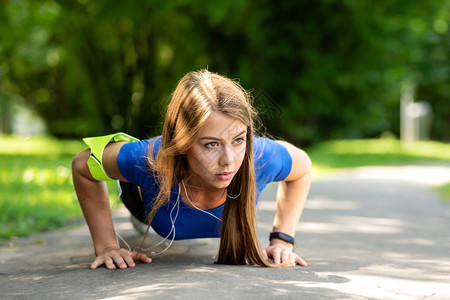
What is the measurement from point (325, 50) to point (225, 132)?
13.7 metres

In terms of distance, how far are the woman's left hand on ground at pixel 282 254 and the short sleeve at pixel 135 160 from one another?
0.85 m

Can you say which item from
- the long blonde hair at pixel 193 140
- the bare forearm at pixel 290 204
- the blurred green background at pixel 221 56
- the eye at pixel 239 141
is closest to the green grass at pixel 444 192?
the blurred green background at pixel 221 56

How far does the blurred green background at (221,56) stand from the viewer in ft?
37.2

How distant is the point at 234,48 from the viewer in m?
16.9

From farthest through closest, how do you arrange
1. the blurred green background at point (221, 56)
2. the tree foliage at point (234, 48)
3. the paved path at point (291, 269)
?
the tree foliage at point (234, 48), the blurred green background at point (221, 56), the paved path at point (291, 269)

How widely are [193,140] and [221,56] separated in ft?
46.6

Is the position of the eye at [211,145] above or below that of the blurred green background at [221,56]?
below

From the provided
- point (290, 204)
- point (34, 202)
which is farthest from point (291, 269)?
point (34, 202)

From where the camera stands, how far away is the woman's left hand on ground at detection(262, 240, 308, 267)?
3.29m

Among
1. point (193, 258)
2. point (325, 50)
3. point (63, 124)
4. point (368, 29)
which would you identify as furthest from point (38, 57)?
point (193, 258)

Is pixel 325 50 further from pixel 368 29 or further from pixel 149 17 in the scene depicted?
pixel 149 17

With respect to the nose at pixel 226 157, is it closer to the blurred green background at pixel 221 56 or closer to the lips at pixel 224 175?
the lips at pixel 224 175

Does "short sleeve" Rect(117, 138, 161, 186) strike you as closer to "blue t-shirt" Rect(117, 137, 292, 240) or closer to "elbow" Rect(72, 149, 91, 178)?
"blue t-shirt" Rect(117, 137, 292, 240)

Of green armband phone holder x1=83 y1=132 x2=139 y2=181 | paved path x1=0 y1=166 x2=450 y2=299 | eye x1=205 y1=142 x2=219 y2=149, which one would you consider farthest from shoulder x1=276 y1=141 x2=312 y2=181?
green armband phone holder x1=83 y1=132 x2=139 y2=181
